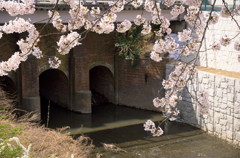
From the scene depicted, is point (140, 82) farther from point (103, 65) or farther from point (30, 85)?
point (30, 85)

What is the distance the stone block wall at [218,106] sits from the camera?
48.6ft

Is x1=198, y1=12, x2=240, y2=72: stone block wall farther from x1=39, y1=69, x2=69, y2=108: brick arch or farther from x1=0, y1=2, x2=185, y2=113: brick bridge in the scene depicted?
x1=39, y1=69, x2=69, y2=108: brick arch

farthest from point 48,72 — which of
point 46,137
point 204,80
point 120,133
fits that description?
point 46,137

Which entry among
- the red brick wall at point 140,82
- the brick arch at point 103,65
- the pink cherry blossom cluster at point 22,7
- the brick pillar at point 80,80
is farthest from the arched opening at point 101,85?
the pink cherry blossom cluster at point 22,7

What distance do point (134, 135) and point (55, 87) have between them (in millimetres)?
5624

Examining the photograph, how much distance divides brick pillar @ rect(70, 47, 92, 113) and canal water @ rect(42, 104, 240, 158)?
14.7 inches

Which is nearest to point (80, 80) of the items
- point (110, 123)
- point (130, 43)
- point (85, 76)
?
point (85, 76)

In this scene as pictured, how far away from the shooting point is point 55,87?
66.4ft

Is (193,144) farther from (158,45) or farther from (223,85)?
(158,45)

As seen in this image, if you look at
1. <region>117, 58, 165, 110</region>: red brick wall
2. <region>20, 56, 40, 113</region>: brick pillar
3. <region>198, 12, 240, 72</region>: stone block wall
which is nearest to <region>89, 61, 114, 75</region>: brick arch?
<region>117, 58, 165, 110</region>: red brick wall

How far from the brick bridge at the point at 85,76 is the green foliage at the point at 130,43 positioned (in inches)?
22.3

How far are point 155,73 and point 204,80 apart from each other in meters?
2.83

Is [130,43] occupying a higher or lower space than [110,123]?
higher

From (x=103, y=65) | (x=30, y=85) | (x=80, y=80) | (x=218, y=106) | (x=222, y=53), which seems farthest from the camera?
(x=103, y=65)
